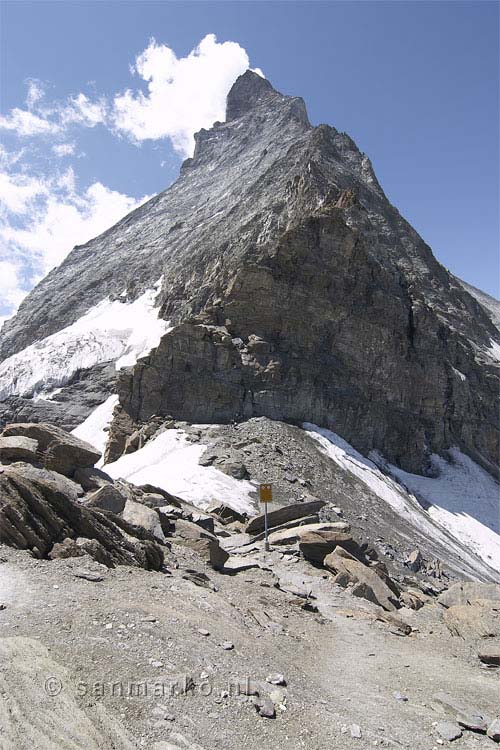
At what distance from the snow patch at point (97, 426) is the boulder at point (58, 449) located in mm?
30019

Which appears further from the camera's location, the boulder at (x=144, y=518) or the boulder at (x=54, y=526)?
the boulder at (x=144, y=518)

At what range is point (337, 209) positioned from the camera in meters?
48.3

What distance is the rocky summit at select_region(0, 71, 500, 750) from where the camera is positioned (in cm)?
571

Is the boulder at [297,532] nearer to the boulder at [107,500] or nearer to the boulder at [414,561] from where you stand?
the boulder at [107,500]

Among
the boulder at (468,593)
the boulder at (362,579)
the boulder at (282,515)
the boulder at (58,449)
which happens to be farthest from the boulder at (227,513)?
the boulder at (468,593)

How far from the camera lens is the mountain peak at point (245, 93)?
509ft

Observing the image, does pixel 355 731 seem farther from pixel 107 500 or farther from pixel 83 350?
pixel 83 350

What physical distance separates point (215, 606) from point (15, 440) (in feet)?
24.8

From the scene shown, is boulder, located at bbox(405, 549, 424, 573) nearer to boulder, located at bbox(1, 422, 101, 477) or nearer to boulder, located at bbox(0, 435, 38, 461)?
boulder, located at bbox(1, 422, 101, 477)

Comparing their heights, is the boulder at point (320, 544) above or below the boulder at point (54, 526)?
above

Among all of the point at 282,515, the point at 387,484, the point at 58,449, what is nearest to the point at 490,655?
the point at 282,515

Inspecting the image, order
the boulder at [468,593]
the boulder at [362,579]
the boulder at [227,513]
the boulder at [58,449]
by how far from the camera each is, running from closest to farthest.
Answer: the boulder at [362,579] → the boulder at [468,593] → the boulder at [58,449] → the boulder at [227,513]

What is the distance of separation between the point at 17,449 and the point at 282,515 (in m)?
9.76

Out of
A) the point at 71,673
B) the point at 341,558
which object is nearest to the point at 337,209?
the point at 341,558
